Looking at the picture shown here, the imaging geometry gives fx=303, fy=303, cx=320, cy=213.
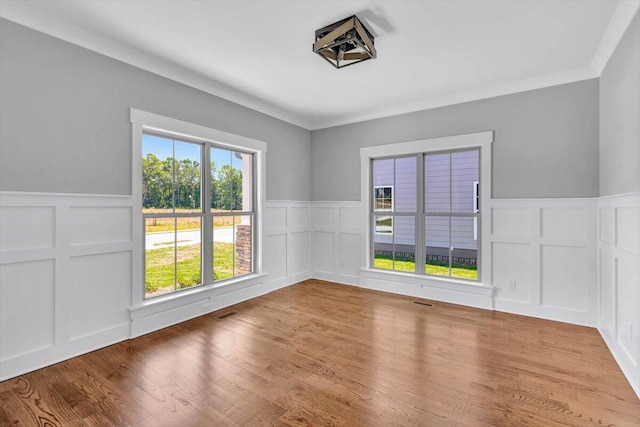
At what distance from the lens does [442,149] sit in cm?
432

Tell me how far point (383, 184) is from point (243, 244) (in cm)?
242

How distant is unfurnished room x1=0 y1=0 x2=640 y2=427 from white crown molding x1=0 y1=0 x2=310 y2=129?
20 mm

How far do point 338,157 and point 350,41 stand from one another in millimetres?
2777

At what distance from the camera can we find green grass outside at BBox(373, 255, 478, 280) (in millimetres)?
4227

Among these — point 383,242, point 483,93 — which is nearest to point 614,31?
point 483,93

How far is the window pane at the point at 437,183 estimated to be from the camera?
→ 4398 millimetres

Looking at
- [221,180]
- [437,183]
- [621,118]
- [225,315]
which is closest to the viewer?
[621,118]

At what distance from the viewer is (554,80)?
11.6 feet

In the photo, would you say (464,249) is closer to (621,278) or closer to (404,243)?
(404,243)

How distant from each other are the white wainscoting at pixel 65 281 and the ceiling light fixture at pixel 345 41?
2425 mm

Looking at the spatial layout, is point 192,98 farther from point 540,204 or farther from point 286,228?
point 540,204

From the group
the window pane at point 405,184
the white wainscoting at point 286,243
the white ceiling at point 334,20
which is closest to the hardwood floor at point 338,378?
the white wainscoting at point 286,243

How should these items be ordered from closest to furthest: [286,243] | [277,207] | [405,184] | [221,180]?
[221,180] → [405,184] → [277,207] → [286,243]

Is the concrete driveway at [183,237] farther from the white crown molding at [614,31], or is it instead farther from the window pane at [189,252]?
the white crown molding at [614,31]
